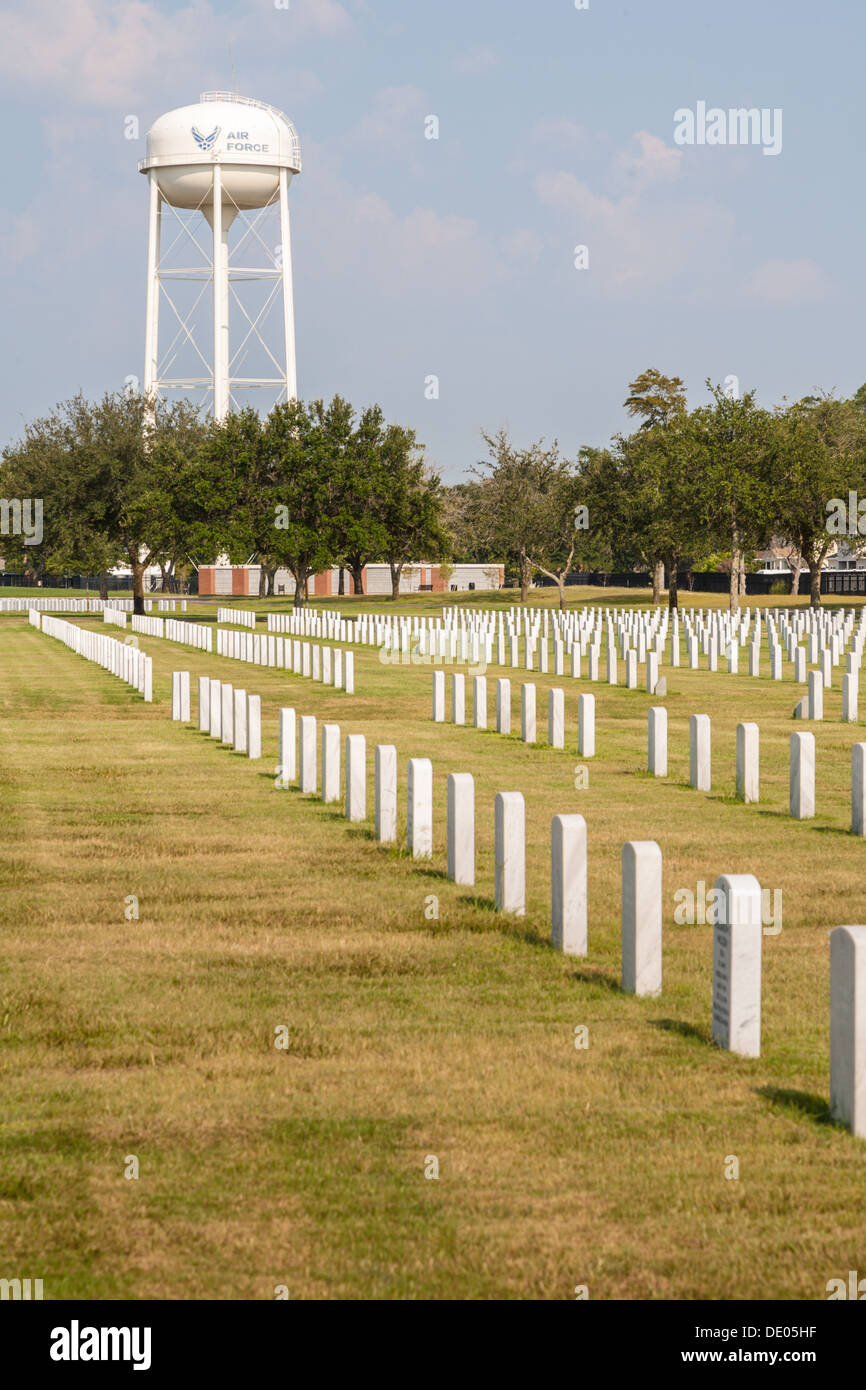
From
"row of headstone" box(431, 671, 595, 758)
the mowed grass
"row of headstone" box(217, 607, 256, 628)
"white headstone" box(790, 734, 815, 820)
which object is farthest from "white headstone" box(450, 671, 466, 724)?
"row of headstone" box(217, 607, 256, 628)

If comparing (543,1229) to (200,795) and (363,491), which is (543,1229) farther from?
(363,491)

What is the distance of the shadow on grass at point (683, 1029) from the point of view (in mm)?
7762

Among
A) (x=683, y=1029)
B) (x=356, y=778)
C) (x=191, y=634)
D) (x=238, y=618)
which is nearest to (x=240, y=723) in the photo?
(x=356, y=778)

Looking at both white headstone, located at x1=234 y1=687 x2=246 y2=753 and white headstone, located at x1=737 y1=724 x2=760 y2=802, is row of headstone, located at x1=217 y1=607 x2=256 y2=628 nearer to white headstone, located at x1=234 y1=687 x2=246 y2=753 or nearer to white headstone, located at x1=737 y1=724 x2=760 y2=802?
white headstone, located at x1=234 y1=687 x2=246 y2=753

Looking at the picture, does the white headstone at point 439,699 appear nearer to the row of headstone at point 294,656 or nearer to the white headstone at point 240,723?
the white headstone at point 240,723

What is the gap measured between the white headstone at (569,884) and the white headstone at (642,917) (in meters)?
0.74

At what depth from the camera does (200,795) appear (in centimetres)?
1677

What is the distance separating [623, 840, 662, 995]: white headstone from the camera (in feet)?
26.8

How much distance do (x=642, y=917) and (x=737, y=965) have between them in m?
1.02

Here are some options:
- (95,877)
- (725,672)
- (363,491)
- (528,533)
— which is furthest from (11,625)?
(95,877)

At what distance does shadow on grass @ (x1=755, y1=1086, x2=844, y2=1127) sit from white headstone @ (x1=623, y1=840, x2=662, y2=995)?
56.3 inches

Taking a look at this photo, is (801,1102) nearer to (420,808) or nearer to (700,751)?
(420,808)

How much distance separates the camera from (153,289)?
8412cm
